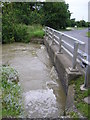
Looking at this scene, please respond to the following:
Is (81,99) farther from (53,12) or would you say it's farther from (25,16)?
(53,12)

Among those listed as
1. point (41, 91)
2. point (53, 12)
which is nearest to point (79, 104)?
point (41, 91)

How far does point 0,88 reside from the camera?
11.5ft

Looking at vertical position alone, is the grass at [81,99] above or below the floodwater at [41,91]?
above

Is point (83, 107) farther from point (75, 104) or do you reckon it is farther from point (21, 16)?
point (21, 16)

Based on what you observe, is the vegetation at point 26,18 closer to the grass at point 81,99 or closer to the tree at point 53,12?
the tree at point 53,12

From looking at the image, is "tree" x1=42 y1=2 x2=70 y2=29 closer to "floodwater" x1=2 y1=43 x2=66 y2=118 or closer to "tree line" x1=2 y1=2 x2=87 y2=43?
"tree line" x1=2 y1=2 x2=87 y2=43

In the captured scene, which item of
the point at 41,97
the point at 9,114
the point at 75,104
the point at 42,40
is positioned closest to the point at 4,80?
the point at 41,97

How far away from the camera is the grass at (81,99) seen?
8.18 ft

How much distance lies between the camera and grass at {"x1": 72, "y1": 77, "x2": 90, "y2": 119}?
8.18 ft

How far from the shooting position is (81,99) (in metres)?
2.84

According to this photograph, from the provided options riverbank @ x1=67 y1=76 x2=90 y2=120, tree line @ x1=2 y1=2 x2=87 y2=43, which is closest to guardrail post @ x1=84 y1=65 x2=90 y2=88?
riverbank @ x1=67 y1=76 x2=90 y2=120

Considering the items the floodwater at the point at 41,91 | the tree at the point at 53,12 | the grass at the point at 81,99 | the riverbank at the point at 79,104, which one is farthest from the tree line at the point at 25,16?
the riverbank at the point at 79,104

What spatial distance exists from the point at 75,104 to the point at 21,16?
1593 centimetres

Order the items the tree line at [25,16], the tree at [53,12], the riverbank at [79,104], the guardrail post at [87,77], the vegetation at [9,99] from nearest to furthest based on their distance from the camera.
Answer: the riverbank at [79,104] → the vegetation at [9,99] → the guardrail post at [87,77] → the tree line at [25,16] → the tree at [53,12]
